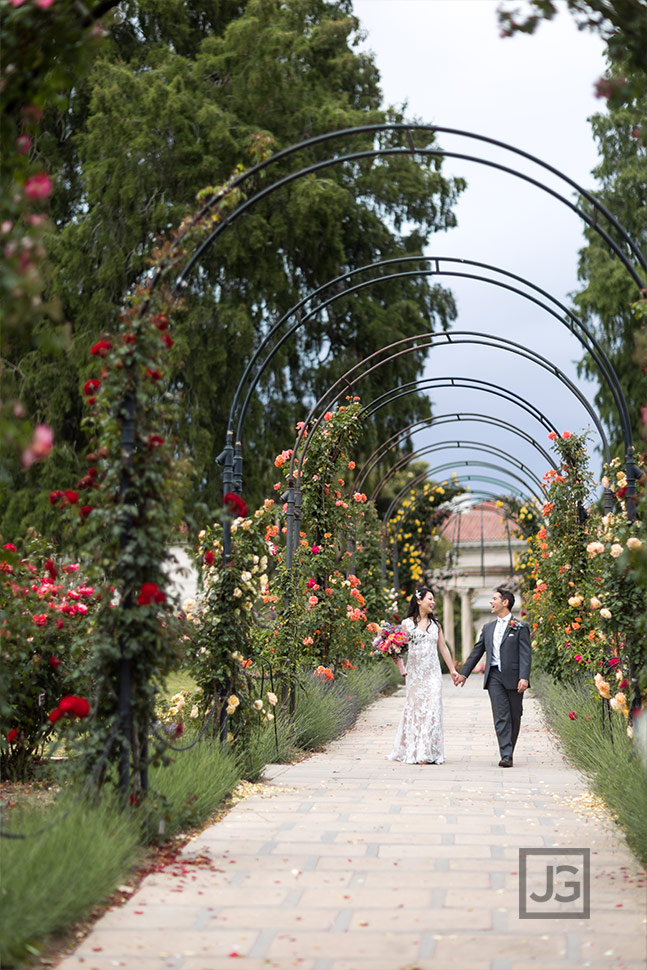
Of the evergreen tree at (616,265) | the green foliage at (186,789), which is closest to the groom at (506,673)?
the green foliage at (186,789)

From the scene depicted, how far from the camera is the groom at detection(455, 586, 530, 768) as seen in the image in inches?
368

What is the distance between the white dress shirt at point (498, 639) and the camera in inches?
376

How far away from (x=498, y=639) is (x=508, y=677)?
0.35 meters

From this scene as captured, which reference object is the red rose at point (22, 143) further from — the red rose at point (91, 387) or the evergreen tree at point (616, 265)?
the evergreen tree at point (616, 265)

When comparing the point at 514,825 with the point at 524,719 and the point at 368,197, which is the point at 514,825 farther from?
the point at 368,197

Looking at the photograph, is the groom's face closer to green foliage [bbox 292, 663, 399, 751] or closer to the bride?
the bride

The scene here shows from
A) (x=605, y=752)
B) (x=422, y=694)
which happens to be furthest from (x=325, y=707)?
(x=605, y=752)

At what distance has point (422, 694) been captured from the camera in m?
9.74

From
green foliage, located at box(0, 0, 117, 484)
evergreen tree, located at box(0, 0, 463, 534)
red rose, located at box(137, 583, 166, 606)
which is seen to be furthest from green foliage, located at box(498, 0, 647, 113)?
evergreen tree, located at box(0, 0, 463, 534)

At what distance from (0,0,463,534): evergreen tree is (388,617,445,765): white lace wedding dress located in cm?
952

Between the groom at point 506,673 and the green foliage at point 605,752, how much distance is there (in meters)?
0.50

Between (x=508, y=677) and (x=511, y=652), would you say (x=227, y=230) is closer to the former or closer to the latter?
(x=511, y=652)

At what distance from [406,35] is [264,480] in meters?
13.7

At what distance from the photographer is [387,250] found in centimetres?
2245
